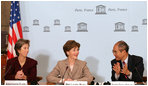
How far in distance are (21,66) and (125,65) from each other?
134 cm

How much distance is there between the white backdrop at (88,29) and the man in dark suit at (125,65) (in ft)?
2.99

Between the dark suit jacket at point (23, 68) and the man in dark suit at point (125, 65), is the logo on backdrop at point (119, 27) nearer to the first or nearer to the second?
the man in dark suit at point (125, 65)

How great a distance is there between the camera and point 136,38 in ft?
13.6

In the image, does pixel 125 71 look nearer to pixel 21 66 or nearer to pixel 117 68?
pixel 117 68

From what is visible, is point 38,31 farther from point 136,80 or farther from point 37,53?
point 136,80

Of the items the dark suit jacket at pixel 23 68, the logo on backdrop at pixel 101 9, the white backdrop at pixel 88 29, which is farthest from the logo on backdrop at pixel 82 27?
the dark suit jacket at pixel 23 68

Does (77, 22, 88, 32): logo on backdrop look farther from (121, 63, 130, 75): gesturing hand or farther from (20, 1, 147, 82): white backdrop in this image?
(121, 63, 130, 75): gesturing hand

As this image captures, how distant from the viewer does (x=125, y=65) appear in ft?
10.5

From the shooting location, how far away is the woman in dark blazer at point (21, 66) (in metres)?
3.11

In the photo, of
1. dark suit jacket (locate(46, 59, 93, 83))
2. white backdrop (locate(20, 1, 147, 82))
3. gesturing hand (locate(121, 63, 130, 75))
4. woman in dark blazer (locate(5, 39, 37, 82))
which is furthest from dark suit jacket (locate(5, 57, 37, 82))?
gesturing hand (locate(121, 63, 130, 75))

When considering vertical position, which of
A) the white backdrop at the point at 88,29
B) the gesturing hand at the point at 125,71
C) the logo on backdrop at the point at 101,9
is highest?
the logo on backdrop at the point at 101,9

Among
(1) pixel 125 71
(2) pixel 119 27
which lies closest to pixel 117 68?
(1) pixel 125 71

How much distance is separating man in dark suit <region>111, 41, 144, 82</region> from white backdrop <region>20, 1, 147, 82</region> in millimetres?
912

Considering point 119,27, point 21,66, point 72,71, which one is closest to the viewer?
point 72,71
